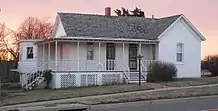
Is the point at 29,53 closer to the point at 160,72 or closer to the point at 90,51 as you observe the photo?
the point at 90,51

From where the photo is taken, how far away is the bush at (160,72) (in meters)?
31.5

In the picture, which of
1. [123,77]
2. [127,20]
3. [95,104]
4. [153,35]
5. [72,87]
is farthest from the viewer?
[127,20]

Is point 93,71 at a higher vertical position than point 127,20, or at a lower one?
lower

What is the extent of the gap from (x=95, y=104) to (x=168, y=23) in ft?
57.0

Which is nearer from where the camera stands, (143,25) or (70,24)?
(70,24)

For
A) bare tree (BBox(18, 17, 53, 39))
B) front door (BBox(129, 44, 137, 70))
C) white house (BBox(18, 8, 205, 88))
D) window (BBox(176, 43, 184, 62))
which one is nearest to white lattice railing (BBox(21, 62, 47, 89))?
white house (BBox(18, 8, 205, 88))

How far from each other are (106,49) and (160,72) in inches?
191

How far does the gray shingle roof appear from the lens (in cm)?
3319

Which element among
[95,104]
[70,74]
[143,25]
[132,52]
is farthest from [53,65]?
[95,104]

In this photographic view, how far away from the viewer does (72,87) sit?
1185 inches

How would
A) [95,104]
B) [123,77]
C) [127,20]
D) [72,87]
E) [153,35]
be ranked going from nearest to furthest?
1. [95,104]
2. [72,87]
3. [123,77]
4. [153,35]
5. [127,20]

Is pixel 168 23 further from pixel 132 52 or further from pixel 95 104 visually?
pixel 95 104

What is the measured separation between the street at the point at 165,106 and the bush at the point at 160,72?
9658 millimetres

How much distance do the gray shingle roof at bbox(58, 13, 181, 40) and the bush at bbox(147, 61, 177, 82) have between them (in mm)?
2886
